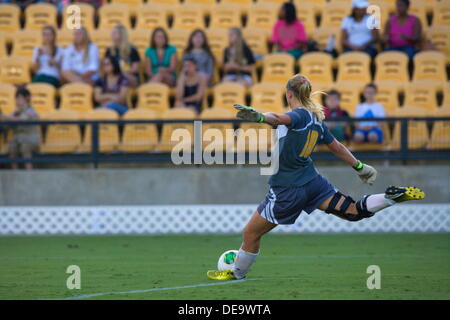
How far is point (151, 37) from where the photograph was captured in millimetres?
15992

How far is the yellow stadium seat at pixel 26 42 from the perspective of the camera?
1718 centimetres

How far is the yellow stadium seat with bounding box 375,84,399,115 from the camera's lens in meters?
15.0

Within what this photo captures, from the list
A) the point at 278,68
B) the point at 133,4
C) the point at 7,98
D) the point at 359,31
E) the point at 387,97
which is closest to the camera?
the point at 387,97

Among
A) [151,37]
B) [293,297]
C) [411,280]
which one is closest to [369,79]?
[151,37]

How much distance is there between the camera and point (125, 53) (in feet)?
52.4

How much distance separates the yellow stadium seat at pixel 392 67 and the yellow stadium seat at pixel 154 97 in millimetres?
3741

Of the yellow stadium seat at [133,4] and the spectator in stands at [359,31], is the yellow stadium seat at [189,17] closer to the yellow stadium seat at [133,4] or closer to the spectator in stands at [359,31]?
the yellow stadium seat at [133,4]

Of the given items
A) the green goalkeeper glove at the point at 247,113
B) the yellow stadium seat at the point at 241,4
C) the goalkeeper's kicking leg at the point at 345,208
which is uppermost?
the yellow stadium seat at the point at 241,4

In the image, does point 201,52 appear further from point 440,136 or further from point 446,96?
point 440,136

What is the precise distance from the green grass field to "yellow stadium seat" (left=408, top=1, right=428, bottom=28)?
16.8ft

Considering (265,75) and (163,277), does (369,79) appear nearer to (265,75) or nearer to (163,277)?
(265,75)

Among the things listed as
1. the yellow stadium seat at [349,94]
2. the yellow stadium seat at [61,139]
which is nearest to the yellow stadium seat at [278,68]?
the yellow stadium seat at [349,94]

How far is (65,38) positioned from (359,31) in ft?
18.9

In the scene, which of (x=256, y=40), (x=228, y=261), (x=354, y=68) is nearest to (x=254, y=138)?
(x=354, y=68)
